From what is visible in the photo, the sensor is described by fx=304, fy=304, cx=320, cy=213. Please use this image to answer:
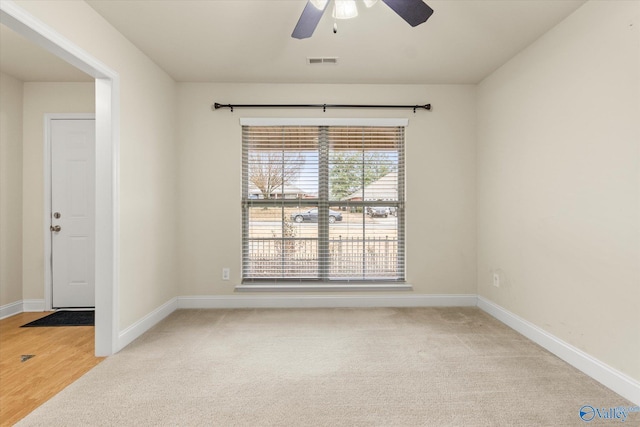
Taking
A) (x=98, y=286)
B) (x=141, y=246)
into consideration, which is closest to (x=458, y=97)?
(x=141, y=246)

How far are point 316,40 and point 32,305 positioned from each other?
166 inches

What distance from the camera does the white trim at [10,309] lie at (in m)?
3.25

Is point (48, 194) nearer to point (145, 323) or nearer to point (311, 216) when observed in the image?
point (145, 323)

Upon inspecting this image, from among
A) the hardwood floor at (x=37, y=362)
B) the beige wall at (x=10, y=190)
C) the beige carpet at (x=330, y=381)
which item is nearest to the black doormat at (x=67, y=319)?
the hardwood floor at (x=37, y=362)

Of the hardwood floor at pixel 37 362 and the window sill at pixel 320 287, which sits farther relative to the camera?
the window sill at pixel 320 287

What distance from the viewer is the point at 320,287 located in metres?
3.55

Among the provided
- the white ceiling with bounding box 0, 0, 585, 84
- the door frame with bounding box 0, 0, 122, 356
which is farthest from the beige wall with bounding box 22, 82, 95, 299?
the door frame with bounding box 0, 0, 122, 356

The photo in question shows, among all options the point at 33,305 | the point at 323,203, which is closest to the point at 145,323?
the point at 33,305

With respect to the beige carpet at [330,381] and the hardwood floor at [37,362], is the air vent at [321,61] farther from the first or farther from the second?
the hardwood floor at [37,362]

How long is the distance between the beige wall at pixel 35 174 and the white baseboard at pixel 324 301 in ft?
5.55

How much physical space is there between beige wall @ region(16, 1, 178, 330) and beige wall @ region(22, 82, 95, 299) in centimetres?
127

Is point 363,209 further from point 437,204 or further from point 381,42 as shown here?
point 381,42

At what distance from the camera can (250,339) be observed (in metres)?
2.66

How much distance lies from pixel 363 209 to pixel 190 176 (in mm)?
2049
